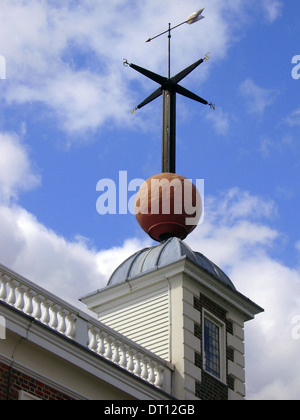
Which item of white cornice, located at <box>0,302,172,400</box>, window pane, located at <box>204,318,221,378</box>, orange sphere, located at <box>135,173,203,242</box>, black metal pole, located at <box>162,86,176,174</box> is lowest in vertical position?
white cornice, located at <box>0,302,172,400</box>

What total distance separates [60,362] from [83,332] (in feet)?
3.78

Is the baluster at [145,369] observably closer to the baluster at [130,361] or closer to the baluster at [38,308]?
the baluster at [130,361]

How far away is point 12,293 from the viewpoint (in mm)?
17781

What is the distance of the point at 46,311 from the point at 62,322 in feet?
1.62

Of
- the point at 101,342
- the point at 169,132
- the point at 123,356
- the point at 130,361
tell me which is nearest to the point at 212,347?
the point at 130,361

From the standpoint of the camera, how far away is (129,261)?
24.4 metres

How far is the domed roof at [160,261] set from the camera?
23516mm

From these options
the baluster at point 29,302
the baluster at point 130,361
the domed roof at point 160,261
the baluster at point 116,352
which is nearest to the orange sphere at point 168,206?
the domed roof at point 160,261

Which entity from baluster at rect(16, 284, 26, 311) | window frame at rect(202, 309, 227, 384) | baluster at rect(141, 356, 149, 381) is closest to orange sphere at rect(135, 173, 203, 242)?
window frame at rect(202, 309, 227, 384)

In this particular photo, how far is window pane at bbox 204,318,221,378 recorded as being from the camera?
22.6 m

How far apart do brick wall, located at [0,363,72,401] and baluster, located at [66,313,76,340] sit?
120 centimetres

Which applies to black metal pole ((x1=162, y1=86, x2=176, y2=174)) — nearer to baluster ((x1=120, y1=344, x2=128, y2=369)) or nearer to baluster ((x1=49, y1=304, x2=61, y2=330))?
baluster ((x1=120, y1=344, x2=128, y2=369))
